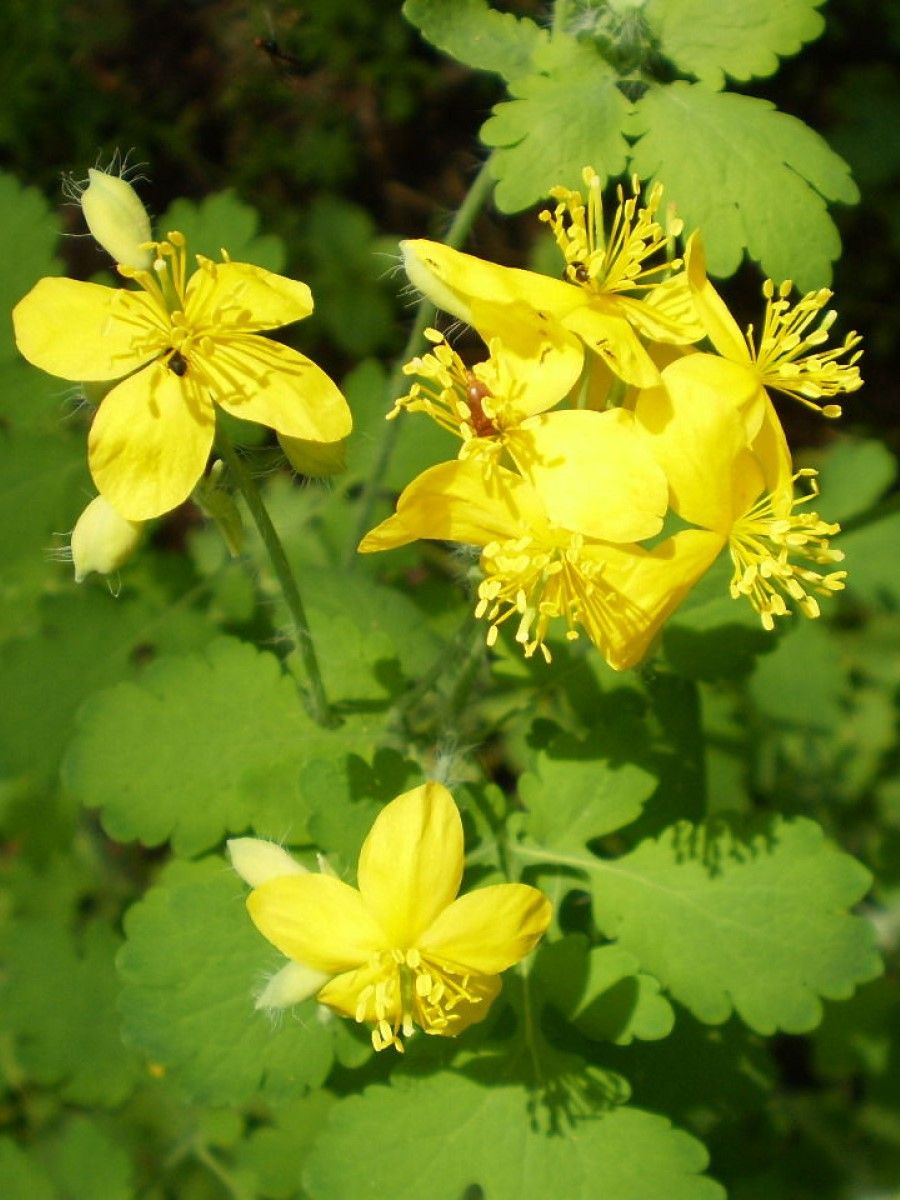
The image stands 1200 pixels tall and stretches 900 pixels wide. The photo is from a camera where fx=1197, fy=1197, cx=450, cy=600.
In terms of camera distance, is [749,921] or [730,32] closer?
[749,921]

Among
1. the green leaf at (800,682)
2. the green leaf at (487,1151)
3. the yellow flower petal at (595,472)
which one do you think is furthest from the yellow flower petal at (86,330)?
the green leaf at (800,682)

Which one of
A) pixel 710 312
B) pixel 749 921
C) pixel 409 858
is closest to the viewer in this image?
pixel 409 858

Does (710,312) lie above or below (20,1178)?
above

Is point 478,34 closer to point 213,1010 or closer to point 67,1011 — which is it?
point 213,1010

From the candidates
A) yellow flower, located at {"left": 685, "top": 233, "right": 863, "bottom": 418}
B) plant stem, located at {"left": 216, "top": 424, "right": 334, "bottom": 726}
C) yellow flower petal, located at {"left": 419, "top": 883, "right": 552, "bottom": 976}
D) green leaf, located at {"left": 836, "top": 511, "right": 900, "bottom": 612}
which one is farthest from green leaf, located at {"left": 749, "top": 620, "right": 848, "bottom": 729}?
yellow flower petal, located at {"left": 419, "top": 883, "right": 552, "bottom": 976}

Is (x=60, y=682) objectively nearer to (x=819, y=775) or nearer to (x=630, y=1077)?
(x=630, y=1077)

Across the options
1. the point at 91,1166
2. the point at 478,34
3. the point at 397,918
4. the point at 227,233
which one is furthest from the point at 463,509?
the point at 91,1166

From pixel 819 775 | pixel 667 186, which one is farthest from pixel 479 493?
pixel 819 775
